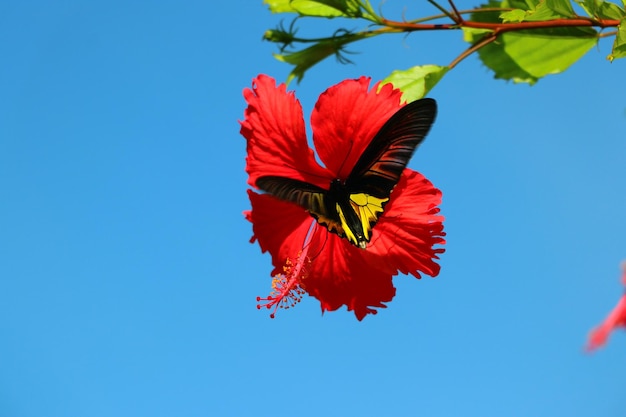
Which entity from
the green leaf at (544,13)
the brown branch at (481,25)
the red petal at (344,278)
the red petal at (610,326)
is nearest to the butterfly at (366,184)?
the red petal at (344,278)

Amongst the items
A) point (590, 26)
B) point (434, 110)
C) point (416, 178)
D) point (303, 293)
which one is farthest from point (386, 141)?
point (590, 26)

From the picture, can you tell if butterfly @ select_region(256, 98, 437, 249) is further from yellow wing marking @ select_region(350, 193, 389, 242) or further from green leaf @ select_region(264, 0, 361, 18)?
green leaf @ select_region(264, 0, 361, 18)

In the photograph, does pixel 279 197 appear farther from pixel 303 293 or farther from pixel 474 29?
pixel 474 29

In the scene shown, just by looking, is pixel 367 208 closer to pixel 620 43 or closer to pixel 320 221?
pixel 320 221

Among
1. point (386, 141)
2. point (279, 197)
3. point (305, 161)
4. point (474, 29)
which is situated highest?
point (474, 29)

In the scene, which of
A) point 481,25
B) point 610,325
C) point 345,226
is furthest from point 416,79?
point 610,325

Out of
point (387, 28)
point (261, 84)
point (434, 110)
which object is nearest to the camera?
point (434, 110)

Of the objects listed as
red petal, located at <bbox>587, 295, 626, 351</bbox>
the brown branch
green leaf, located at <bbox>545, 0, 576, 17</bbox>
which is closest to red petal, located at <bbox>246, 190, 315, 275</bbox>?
the brown branch
